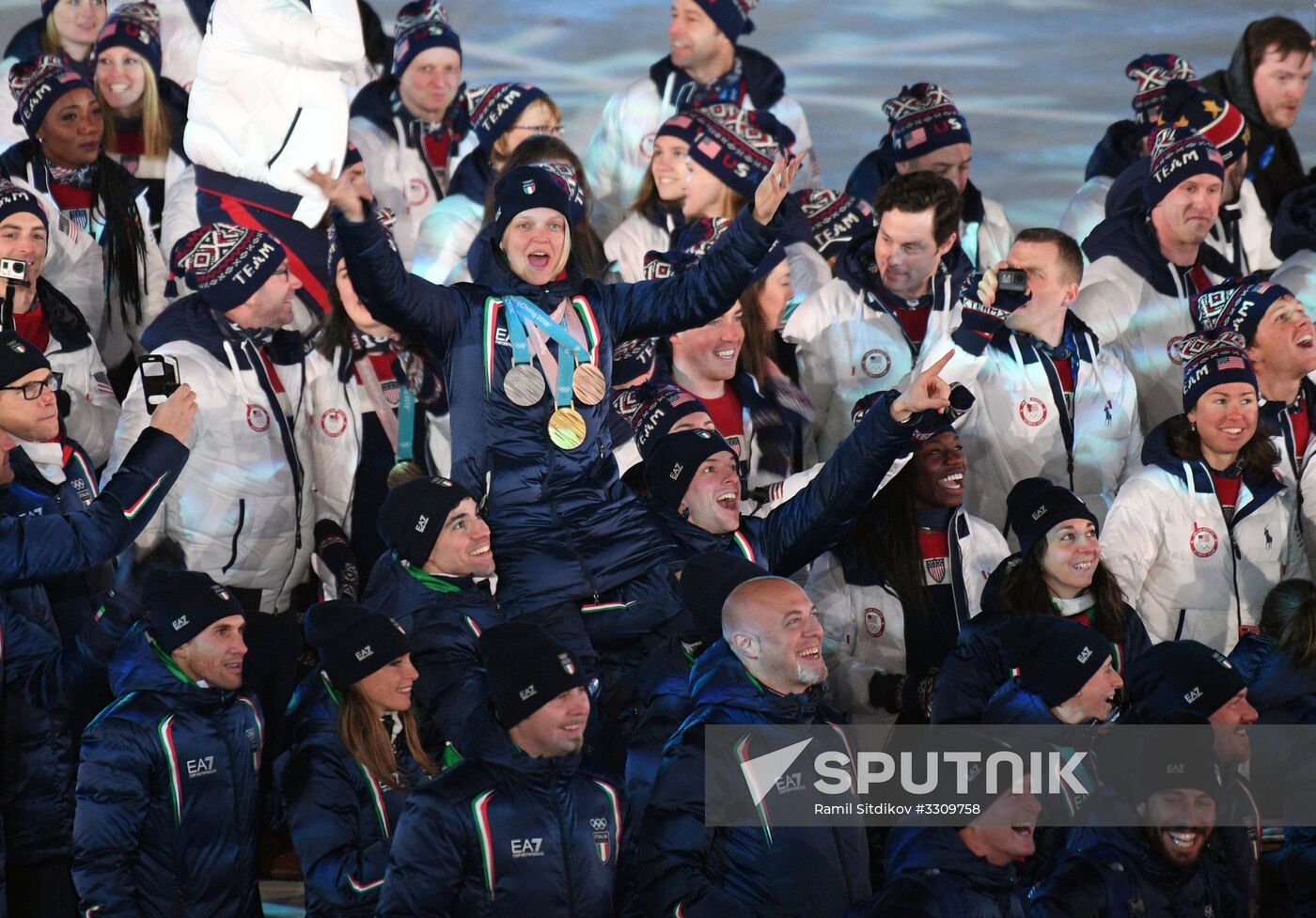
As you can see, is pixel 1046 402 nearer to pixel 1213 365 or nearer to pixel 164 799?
pixel 1213 365

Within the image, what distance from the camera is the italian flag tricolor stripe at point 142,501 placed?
5.82 metres

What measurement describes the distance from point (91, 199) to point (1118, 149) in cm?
447

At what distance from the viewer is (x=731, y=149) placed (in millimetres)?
7781

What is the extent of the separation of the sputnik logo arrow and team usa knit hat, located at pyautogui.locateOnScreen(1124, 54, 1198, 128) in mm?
4785

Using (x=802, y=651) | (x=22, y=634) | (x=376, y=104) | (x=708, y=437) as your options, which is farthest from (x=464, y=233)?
(x=802, y=651)

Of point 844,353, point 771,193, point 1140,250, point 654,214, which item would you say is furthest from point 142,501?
point 1140,250

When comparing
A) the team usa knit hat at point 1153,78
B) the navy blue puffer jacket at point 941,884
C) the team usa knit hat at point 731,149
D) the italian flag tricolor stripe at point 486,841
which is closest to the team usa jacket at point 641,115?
the team usa knit hat at point 731,149

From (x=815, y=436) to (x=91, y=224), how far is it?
2879 millimetres

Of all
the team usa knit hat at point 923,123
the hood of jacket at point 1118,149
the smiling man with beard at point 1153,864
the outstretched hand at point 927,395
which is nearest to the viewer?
the smiling man with beard at point 1153,864

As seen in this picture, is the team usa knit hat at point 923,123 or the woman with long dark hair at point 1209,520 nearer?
the woman with long dark hair at point 1209,520

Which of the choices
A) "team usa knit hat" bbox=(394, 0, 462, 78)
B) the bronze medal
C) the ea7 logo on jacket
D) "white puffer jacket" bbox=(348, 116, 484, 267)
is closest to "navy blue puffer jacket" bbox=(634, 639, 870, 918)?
the ea7 logo on jacket

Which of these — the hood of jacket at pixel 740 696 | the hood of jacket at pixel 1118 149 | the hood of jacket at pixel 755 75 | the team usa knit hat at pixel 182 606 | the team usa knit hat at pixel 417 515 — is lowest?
the hood of jacket at pixel 740 696

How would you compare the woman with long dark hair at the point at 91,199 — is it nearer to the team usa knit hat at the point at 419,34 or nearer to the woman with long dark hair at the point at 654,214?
the team usa knit hat at the point at 419,34

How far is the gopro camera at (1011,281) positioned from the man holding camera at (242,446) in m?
2.45
